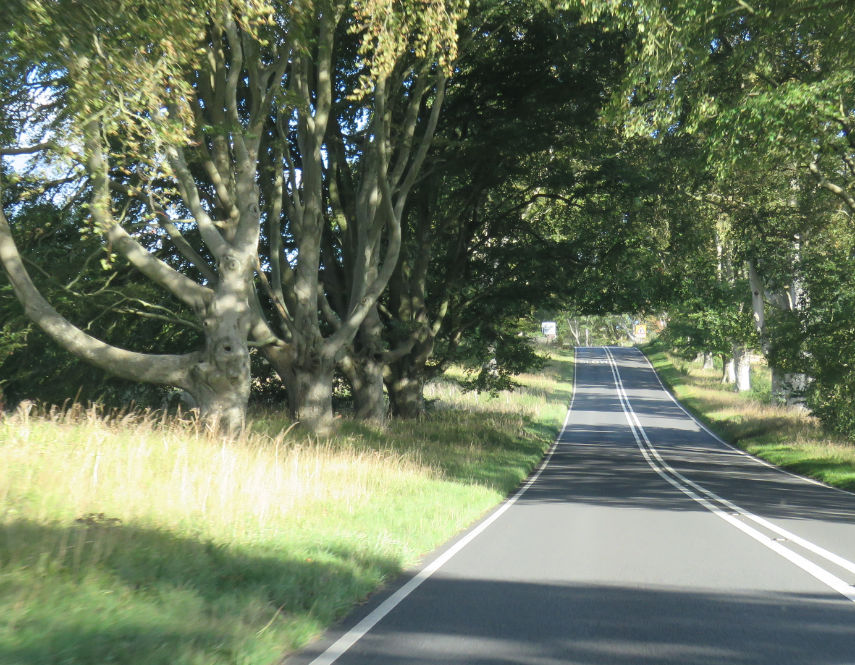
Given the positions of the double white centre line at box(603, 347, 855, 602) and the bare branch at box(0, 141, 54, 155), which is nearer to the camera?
the double white centre line at box(603, 347, 855, 602)

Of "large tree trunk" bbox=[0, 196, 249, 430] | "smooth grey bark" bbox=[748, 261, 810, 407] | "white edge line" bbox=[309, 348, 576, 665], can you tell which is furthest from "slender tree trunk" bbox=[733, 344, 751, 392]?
"large tree trunk" bbox=[0, 196, 249, 430]

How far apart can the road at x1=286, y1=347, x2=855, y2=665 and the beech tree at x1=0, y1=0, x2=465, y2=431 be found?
5.61 metres

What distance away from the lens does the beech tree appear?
1021cm

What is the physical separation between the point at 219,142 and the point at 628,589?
11028 mm

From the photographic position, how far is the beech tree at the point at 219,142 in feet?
33.5

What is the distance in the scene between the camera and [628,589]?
298 inches

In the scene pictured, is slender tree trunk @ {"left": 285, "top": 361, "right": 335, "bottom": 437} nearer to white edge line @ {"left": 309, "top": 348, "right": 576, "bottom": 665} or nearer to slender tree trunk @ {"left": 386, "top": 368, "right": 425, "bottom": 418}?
white edge line @ {"left": 309, "top": 348, "right": 576, "bottom": 665}

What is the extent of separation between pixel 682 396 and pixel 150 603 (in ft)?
195

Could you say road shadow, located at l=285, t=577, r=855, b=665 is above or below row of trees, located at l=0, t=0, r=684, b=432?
below

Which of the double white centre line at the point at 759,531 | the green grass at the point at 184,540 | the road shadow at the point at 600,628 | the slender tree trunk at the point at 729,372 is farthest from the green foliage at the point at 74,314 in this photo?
the slender tree trunk at the point at 729,372

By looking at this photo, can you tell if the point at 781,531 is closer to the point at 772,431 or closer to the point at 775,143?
the point at 775,143

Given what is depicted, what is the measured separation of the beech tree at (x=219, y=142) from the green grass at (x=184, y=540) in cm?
321

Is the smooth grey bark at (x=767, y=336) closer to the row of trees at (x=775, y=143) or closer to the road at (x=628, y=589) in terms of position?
the row of trees at (x=775, y=143)

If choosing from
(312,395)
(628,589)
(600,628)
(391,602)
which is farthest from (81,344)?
(600,628)
